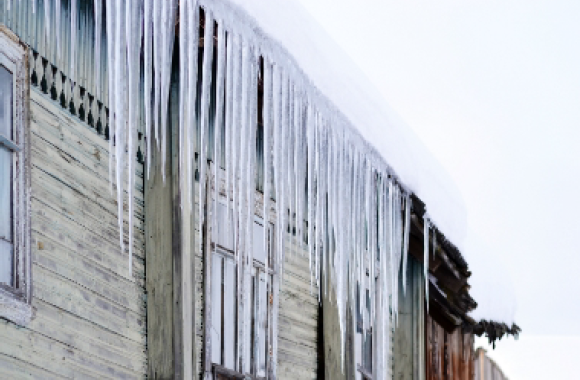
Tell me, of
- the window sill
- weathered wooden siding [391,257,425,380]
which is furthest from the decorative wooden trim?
weathered wooden siding [391,257,425,380]

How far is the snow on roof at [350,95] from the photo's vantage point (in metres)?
5.18

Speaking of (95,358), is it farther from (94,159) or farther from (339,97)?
(339,97)

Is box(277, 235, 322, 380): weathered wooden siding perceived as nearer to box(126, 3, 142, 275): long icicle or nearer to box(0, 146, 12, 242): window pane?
box(126, 3, 142, 275): long icicle

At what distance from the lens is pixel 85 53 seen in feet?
17.2

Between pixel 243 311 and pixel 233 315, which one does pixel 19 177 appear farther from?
pixel 243 311

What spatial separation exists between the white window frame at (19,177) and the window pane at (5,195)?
2 cm

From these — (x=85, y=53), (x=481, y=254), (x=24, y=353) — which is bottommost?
(x=24, y=353)

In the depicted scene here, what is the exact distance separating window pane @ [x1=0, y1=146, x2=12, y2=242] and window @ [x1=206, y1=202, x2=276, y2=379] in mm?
1634

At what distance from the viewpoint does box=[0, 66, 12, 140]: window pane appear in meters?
4.58

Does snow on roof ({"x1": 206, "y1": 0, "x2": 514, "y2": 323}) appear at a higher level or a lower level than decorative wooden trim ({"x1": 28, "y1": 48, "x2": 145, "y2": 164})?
higher

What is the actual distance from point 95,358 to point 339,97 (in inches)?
83.5

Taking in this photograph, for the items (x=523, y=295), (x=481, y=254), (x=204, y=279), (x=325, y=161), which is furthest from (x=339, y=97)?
(x=523, y=295)

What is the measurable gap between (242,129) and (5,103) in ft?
3.75

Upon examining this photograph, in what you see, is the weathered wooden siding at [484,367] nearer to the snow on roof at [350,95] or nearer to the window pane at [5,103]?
the snow on roof at [350,95]
